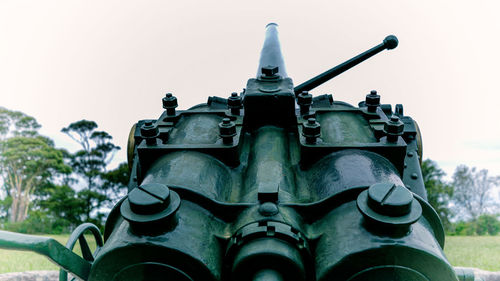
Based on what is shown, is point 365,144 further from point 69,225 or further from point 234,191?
point 69,225

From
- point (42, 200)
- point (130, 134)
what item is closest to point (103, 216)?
point (42, 200)

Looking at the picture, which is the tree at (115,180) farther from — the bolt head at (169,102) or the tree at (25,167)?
the bolt head at (169,102)

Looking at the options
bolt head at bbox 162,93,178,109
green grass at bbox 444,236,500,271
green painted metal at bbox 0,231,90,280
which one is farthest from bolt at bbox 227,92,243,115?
green grass at bbox 444,236,500,271

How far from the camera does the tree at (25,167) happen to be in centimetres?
1838

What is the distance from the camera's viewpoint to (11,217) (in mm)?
18500

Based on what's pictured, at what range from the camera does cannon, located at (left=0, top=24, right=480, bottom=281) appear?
8.98 feet

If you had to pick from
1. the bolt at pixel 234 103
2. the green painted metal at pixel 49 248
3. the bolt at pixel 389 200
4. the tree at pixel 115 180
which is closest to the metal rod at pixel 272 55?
the bolt at pixel 234 103

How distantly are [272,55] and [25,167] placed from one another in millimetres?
14970

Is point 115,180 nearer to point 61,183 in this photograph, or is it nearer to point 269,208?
point 61,183

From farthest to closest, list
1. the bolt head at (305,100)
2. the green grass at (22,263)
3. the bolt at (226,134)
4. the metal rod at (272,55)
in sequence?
the green grass at (22,263)
the metal rod at (272,55)
the bolt head at (305,100)
the bolt at (226,134)

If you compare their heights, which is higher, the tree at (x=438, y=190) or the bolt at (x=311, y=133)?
the bolt at (x=311, y=133)

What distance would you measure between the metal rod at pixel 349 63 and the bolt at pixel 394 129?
2.04m

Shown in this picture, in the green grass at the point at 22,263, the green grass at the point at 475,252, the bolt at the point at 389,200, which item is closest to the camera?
the bolt at the point at 389,200

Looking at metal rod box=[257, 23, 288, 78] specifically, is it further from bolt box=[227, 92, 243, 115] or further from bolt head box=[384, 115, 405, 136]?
bolt head box=[384, 115, 405, 136]
